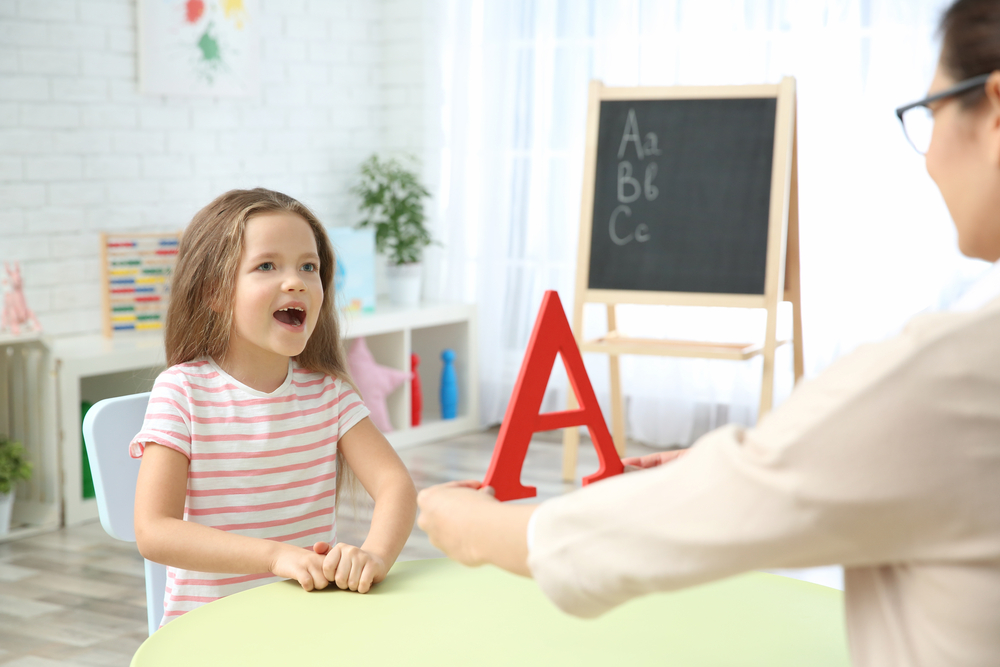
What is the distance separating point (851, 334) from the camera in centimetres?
408

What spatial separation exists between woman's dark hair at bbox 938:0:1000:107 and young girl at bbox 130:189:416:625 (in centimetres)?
81

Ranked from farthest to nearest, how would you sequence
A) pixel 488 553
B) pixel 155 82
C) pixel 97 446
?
pixel 155 82
pixel 97 446
pixel 488 553

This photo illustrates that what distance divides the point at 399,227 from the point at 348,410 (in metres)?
3.32

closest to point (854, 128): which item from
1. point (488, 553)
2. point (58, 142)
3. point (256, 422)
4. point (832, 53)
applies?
point (832, 53)

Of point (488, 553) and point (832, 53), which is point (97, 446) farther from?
point (832, 53)

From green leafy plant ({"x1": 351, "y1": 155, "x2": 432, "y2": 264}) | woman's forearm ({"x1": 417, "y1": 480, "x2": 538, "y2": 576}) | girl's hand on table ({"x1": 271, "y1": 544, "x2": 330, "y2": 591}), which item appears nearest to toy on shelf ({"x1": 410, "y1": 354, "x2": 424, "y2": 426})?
green leafy plant ({"x1": 351, "y1": 155, "x2": 432, "y2": 264})

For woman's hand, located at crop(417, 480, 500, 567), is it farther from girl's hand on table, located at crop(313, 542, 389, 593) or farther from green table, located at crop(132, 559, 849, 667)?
girl's hand on table, located at crop(313, 542, 389, 593)

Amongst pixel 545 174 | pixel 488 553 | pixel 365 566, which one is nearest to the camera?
pixel 488 553

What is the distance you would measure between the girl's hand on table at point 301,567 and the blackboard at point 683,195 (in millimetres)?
2652

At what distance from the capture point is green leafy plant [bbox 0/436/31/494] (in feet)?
10.4

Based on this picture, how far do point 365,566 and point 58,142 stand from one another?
3.13 m

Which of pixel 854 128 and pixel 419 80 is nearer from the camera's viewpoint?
pixel 854 128

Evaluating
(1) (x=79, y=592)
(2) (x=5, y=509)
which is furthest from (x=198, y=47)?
(1) (x=79, y=592)

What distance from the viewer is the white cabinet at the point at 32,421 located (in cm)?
329
